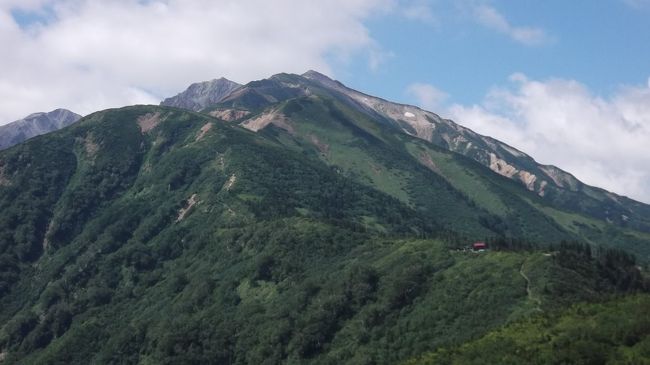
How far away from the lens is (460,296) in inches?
5773

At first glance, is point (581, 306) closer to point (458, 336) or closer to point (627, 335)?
point (627, 335)

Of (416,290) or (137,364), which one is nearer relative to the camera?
(416,290)

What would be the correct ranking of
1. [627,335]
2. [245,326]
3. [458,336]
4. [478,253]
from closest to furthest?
[627,335] → [458,336] → [478,253] → [245,326]

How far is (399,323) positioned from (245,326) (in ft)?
168

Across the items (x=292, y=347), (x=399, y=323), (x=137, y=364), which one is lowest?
(x=137, y=364)

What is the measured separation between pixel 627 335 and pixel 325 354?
266 feet

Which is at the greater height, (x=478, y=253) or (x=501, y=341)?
(x=478, y=253)

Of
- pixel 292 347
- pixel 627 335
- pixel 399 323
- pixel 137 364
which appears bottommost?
pixel 137 364

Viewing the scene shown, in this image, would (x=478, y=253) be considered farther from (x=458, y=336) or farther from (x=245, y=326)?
(x=245, y=326)

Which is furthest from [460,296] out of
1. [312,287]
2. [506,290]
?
[312,287]

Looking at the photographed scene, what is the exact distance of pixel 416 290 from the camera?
518ft

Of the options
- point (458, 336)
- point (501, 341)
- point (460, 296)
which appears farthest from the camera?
point (460, 296)

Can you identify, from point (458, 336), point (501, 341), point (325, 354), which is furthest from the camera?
point (325, 354)

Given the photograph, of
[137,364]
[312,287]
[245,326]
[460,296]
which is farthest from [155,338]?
[460,296]
